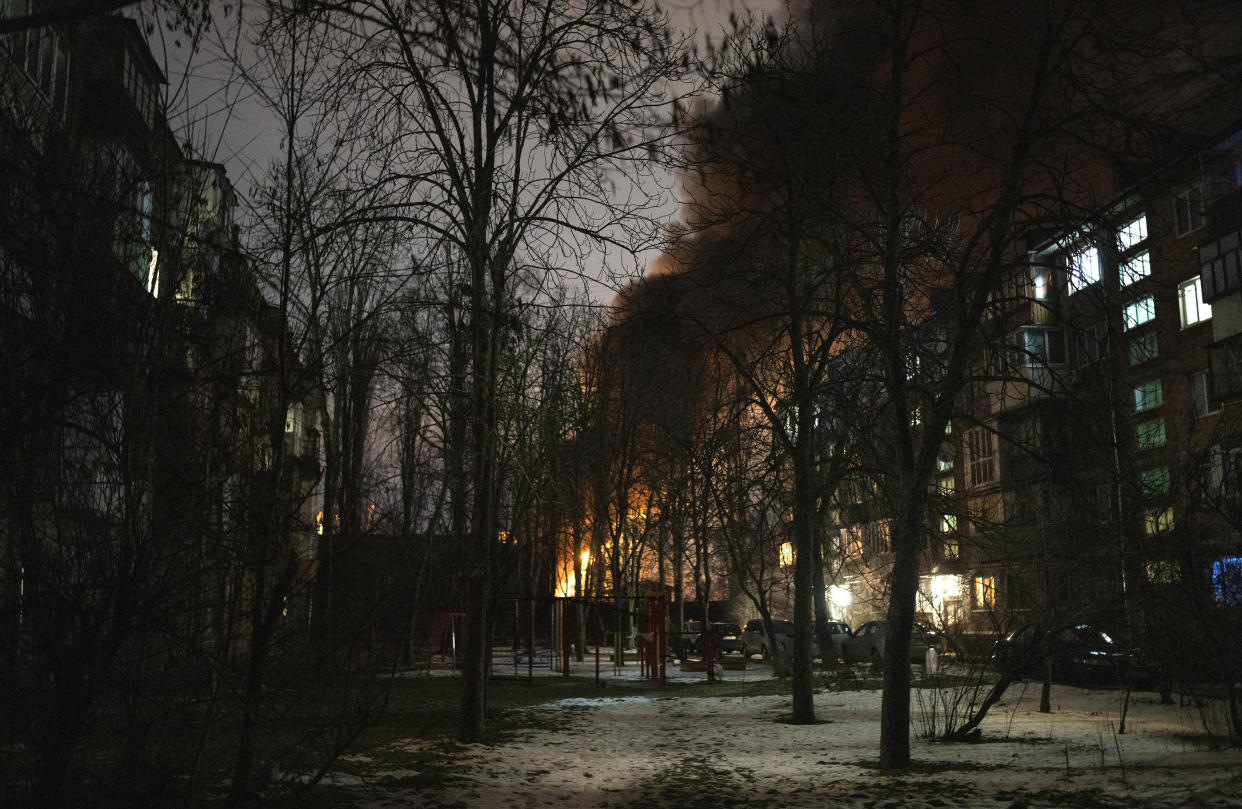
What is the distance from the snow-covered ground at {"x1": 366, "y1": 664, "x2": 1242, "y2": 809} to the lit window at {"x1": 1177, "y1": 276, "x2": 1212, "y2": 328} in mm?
18635

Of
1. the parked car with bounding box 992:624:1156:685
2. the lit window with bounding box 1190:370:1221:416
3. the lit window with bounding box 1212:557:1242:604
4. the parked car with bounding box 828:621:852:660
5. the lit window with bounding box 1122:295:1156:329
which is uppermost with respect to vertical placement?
the lit window with bounding box 1190:370:1221:416

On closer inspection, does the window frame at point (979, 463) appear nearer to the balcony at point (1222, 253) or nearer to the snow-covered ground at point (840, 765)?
the balcony at point (1222, 253)

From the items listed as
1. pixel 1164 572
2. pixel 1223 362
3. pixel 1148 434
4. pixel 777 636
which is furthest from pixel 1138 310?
pixel 777 636

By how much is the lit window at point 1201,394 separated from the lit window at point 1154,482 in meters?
14.8

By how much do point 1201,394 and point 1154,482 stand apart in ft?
64.8

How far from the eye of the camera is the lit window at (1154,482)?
15.2 m

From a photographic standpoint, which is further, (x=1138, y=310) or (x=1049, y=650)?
(x=1138, y=310)

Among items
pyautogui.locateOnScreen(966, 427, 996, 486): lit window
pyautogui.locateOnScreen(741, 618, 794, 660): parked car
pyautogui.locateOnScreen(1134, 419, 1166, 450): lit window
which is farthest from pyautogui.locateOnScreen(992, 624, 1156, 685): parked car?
pyautogui.locateOnScreen(966, 427, 996, 486): lit window

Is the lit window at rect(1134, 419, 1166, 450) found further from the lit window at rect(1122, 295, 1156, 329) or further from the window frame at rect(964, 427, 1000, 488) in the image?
the window frame at rect(964, 427, 1000, 488)

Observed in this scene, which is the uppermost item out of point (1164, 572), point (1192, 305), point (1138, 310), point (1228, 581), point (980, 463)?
point (1192, 305)

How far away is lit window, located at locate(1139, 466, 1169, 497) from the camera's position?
1525 centimetres

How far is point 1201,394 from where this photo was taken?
33.9 meters

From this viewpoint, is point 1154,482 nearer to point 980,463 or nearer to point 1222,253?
point 1222,253

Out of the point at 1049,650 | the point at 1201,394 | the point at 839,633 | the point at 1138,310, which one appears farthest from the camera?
the point at 839,633
